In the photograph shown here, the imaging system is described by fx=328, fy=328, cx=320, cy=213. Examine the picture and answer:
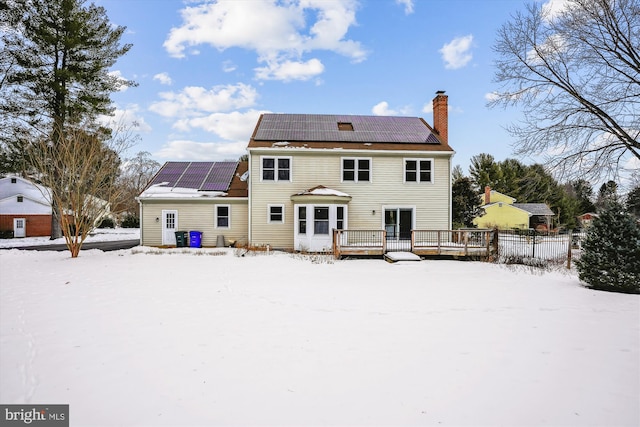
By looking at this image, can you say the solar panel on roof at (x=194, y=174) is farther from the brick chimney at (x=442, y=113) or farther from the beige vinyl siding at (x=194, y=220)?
the brick chimney at (x=442, y=113)

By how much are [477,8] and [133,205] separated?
48263 mm

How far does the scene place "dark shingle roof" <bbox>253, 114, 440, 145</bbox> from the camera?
18250mm

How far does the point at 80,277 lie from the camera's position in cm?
984

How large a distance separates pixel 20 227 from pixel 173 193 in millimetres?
22356

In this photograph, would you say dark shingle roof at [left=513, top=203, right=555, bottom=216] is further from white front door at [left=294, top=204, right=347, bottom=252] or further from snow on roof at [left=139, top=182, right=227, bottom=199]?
snow on roof at [left=139, top=182, right=227, bottom=199]

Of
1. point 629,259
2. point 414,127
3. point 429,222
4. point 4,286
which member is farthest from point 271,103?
point 629,259

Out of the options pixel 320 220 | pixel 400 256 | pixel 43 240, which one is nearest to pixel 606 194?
pixel 400 256

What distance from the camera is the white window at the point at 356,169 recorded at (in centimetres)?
1761

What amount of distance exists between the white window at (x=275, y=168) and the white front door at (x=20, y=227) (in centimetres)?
2703

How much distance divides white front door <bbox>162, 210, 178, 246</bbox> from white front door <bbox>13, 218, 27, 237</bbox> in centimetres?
2136

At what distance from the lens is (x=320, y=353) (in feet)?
15.0

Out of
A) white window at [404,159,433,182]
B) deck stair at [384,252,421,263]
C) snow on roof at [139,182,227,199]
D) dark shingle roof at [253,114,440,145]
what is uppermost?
dark shingle roof at [253,114,440,145]

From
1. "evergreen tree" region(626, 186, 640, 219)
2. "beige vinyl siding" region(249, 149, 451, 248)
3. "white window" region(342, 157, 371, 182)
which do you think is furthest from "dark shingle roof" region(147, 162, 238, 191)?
"evergreen tree" region(626, 186, 640, 219)

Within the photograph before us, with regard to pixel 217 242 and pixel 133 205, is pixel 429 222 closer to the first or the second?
pixel 217 242
